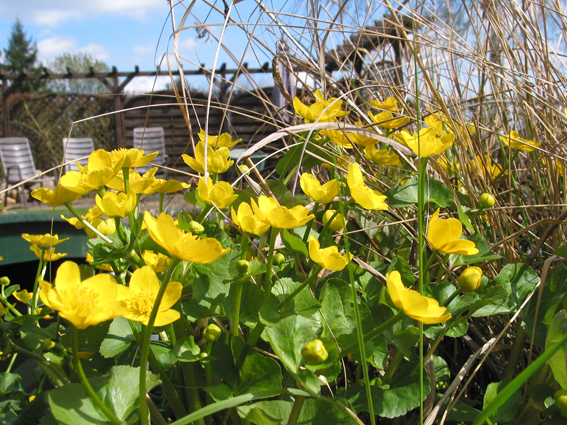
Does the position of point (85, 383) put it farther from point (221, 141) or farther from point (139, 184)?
point (221, 141)

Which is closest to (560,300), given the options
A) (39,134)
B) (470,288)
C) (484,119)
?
(470,288)

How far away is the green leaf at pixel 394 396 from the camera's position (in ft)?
1.26

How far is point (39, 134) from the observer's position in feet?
30.6

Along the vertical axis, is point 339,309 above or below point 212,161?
below

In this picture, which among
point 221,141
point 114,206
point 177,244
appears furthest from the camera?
point 221,141

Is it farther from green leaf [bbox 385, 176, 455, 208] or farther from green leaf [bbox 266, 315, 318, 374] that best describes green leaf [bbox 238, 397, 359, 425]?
green leaf [bbox 385, 176, 455, 208]

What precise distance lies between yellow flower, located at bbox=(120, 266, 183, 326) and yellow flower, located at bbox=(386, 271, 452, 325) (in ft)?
0.53

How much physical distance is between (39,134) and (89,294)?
34.7ft

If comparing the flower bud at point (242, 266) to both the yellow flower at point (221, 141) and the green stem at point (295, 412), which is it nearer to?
the green stem at point (295, 412)

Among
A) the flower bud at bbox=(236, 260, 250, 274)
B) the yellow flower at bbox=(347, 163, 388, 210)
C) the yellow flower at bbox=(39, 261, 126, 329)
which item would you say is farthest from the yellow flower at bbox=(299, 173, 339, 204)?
the yellow flower at bbox=(39, 261, 126, 329)

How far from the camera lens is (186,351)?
1.19 ft

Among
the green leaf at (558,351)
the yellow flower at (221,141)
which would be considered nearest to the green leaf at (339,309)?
the green leaf at (558,351)

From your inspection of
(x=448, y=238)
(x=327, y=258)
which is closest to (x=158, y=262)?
(x=327, y=258)

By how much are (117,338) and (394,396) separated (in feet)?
0.88
